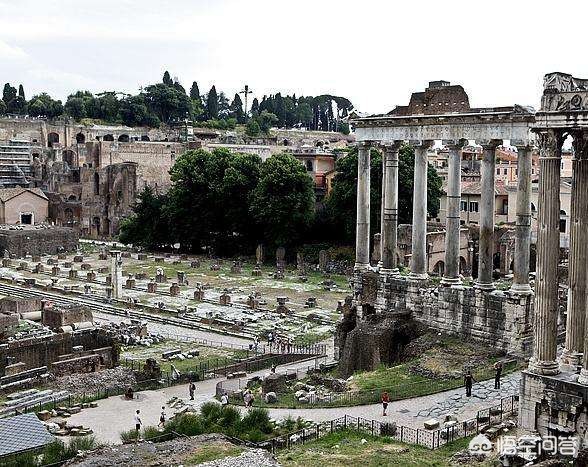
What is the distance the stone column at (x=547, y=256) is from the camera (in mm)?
15781

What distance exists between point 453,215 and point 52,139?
265 feet

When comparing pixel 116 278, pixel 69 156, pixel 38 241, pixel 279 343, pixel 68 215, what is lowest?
pixel 279 343

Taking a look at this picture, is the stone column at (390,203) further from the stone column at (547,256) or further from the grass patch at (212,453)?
the grass patch at (212,453)

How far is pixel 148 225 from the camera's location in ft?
205

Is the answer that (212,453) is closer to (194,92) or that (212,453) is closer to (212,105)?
(212,105)

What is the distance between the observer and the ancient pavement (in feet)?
63.9

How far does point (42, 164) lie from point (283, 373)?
6919cm

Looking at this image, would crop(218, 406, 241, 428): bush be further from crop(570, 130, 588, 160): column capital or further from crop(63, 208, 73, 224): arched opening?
crop(63, 208, 73, 224): arched opening

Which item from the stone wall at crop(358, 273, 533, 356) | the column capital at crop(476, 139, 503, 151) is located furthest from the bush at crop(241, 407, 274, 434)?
the column capital at crop(476, 139, 503, 151)

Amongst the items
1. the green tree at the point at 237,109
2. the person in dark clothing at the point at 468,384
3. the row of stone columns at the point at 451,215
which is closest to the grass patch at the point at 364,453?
the person in dark clothing at the point at 468,384

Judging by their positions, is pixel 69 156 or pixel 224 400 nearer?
pixel 224 400

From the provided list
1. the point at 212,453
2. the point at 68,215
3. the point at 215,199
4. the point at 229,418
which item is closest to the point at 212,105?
the point at 68,215

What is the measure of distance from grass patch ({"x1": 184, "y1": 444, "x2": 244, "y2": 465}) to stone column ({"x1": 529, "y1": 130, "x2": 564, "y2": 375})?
20.9ft

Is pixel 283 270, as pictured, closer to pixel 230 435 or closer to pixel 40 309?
pixel 40 309
